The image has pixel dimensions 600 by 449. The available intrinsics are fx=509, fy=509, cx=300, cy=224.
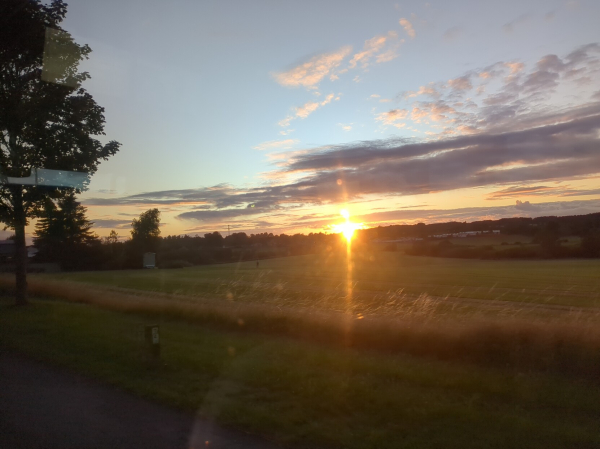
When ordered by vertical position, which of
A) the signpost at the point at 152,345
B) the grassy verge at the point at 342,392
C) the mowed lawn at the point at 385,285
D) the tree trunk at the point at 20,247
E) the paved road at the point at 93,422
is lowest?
the mowed lawn at the point at 385,285

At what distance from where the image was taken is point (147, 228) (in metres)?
108

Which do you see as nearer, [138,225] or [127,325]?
→ [127,325]

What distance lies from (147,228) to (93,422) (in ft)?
349

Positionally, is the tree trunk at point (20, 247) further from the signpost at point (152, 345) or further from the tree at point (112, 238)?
the tree at point (112, 238)

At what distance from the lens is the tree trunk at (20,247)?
711 inches

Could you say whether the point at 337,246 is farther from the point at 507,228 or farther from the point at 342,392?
the point at 342,392

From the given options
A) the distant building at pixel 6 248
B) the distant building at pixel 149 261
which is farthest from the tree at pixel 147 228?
the distant building at pixel 6 248

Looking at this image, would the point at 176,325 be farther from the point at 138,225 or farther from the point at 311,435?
the point at 138,225

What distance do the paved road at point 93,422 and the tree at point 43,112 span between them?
1123cm

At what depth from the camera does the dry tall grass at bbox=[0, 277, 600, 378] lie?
951cm

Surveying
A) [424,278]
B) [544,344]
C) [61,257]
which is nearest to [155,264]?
[61,257]

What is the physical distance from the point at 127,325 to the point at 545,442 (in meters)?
11.6

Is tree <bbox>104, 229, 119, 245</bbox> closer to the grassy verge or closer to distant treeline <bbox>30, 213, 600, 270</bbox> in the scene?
distant treeline <bbox>30, 213, 600, 270</bbox>

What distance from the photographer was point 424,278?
52594mm
